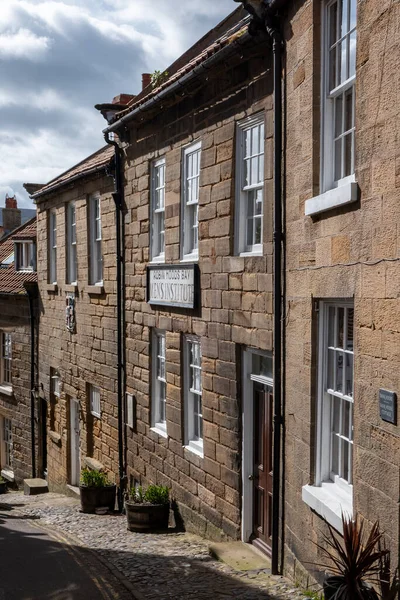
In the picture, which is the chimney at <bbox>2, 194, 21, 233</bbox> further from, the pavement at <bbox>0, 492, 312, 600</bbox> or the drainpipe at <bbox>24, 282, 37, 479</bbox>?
the pavement at <bbox>0, 492, 312, 600</bbox>

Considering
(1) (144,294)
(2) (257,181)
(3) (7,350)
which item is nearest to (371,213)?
(2) (257,181)

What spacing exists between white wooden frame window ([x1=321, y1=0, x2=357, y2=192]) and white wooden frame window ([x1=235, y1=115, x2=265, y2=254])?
2.11 m

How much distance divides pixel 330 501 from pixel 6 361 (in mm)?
19278

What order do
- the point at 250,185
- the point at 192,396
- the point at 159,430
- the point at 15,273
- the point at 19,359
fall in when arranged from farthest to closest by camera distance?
the point at 15,273
the point at 19,359
the point at 159,430
the point at 192,396
the point at 250,185

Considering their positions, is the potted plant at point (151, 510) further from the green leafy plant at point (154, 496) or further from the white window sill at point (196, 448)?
the white window sill at point (196, 448)

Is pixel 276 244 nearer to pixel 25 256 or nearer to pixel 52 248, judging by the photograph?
pixel 52 248

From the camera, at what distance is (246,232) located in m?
10.6

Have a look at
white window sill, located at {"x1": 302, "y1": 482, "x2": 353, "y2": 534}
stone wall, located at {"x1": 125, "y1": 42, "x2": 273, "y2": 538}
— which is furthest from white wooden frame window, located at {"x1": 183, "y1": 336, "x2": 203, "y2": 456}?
white window sill, located at {"x1": 302, "y1": 482, "x2": 353, "y2": 534}

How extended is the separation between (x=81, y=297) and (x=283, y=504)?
10194 mm

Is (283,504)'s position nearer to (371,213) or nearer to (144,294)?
(371,213)

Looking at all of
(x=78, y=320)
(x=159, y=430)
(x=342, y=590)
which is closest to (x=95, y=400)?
(x=78, y=320)

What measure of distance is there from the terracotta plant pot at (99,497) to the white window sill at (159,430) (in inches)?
107

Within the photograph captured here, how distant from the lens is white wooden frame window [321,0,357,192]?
7.38 m

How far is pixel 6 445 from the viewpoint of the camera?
26.3 metres
